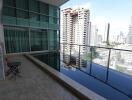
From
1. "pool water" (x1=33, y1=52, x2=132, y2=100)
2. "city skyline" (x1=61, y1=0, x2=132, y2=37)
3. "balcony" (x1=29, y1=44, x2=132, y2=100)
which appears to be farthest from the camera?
"city skyline" (x1=61, y1=0, x2=132, y2=37)

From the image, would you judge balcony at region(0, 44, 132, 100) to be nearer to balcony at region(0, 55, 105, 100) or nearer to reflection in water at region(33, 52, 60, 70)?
balcony at region(0, 55, 105, 100)

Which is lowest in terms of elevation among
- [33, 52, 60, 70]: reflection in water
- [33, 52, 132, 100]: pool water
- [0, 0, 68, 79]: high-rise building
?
[33, 52, 132, 100]: pool water

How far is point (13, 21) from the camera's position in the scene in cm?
603

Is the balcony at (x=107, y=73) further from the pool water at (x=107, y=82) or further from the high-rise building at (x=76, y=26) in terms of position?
the high-rise building at (x=76, y=26)

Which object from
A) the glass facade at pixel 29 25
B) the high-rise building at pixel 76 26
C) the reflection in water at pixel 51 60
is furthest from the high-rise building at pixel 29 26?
the high-rise building at pixel 76 26

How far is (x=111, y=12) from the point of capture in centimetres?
929

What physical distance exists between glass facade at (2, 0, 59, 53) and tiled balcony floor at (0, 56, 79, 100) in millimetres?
4158

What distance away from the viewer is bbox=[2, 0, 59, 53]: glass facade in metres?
5.99

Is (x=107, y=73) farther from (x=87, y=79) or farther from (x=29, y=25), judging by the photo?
(x=29, y=25)

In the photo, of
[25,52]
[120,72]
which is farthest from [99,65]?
[25,52]

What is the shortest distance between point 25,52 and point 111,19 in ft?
25.8

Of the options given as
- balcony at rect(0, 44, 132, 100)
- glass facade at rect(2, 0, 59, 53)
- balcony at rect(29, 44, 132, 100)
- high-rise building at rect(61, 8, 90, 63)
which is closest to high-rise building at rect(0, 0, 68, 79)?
glass facade at rect(2, 0, 59, 53)

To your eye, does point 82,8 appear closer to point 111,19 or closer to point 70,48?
point 111,19

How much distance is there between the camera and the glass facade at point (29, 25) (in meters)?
5.99
